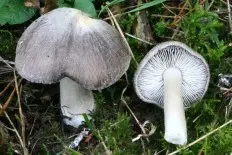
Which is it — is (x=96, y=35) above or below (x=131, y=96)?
above

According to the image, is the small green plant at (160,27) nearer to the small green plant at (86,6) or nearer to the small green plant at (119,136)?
the small green plant at (86,6)

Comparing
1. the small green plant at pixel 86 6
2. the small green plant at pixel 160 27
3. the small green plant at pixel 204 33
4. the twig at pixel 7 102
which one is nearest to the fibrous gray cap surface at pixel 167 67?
the small green plant at pixel 204 33

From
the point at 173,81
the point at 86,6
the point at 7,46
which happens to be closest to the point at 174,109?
the point at 173,81

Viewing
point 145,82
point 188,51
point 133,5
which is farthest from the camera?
point 133,5

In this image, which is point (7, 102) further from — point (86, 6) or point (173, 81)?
point (173, 81)

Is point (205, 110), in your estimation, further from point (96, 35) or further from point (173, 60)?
point (96, 35)

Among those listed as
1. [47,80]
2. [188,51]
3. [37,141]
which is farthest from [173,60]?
[37,141]
